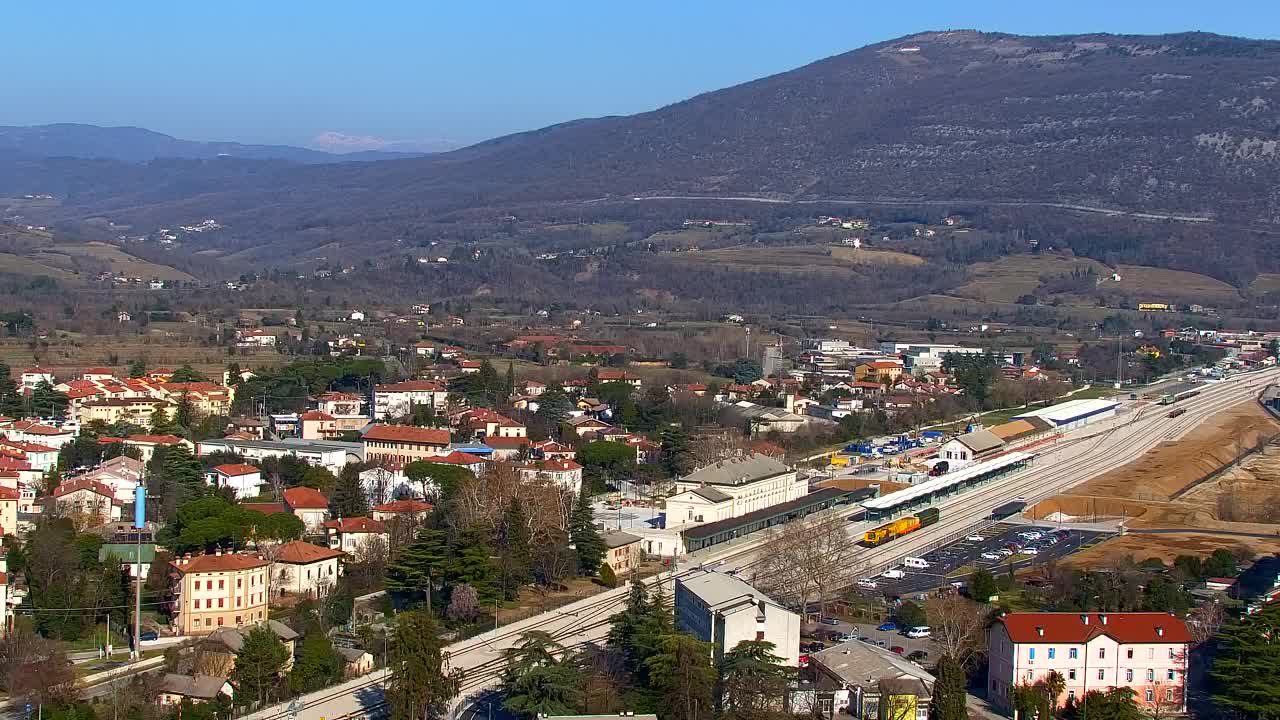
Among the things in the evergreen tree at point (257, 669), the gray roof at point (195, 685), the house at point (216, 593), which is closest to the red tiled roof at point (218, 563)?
the house at point (216, 593)

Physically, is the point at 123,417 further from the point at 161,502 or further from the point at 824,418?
the point at 824,418

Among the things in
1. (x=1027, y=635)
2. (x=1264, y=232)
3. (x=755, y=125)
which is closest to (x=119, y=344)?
(x=1027, y=635)

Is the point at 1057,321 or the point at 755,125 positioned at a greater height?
the point at 755,125

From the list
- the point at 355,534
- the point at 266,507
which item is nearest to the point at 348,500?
the point at 266,507

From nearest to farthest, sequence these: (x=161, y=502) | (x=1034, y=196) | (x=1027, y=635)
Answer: (x=1027, y=635), (x=161, y=502), (x=1034, y=196)

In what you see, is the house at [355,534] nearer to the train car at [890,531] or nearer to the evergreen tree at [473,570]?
the evergreen tree at [473,570]

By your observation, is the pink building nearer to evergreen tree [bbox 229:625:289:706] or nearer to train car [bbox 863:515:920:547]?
evergreen tree [bbox 229:625:289:706]

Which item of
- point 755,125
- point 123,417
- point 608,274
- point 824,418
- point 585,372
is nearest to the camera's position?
point 123,417
